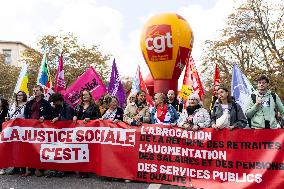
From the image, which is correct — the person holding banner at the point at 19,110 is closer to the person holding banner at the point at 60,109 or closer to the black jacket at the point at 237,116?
the person holding banner at the point at 60,109

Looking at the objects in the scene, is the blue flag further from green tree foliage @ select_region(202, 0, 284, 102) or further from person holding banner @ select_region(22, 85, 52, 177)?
green tree foliage @ select_region(202, 0, 284, 102)

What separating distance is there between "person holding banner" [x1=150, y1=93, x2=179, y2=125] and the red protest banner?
1.21 feet

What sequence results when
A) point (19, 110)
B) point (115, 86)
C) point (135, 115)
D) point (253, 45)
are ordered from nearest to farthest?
point (135, 115) < point (19, 110) < point (115, 86) < point (253, 45)

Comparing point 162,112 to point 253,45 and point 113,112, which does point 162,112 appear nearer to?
point 113,112

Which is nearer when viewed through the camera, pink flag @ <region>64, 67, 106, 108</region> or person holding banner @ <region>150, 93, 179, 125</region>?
person holding banner @ <region>150, 93, 179, 125</region>

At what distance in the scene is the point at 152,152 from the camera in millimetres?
7875

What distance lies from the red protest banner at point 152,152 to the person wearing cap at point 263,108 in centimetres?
58

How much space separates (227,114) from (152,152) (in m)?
1.51

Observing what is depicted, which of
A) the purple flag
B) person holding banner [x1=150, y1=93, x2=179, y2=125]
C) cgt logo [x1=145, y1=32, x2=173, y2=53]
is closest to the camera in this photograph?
person holding banner [x1=150, y1=93, x2=179, y2=125]

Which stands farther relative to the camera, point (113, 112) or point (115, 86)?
point (115, 86)

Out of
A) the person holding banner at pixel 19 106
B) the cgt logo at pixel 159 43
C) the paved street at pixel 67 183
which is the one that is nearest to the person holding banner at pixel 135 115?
the paved street at pixel 67 183

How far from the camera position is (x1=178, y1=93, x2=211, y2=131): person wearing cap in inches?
294

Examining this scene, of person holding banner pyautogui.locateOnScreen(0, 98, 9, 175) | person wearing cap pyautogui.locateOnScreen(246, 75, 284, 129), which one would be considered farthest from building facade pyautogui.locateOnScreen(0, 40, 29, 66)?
person wearing cap pyautogui.locateOnScreen(246, 75, 284, 129)

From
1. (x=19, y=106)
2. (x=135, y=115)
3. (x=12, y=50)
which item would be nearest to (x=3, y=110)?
(x=19, y=106)
